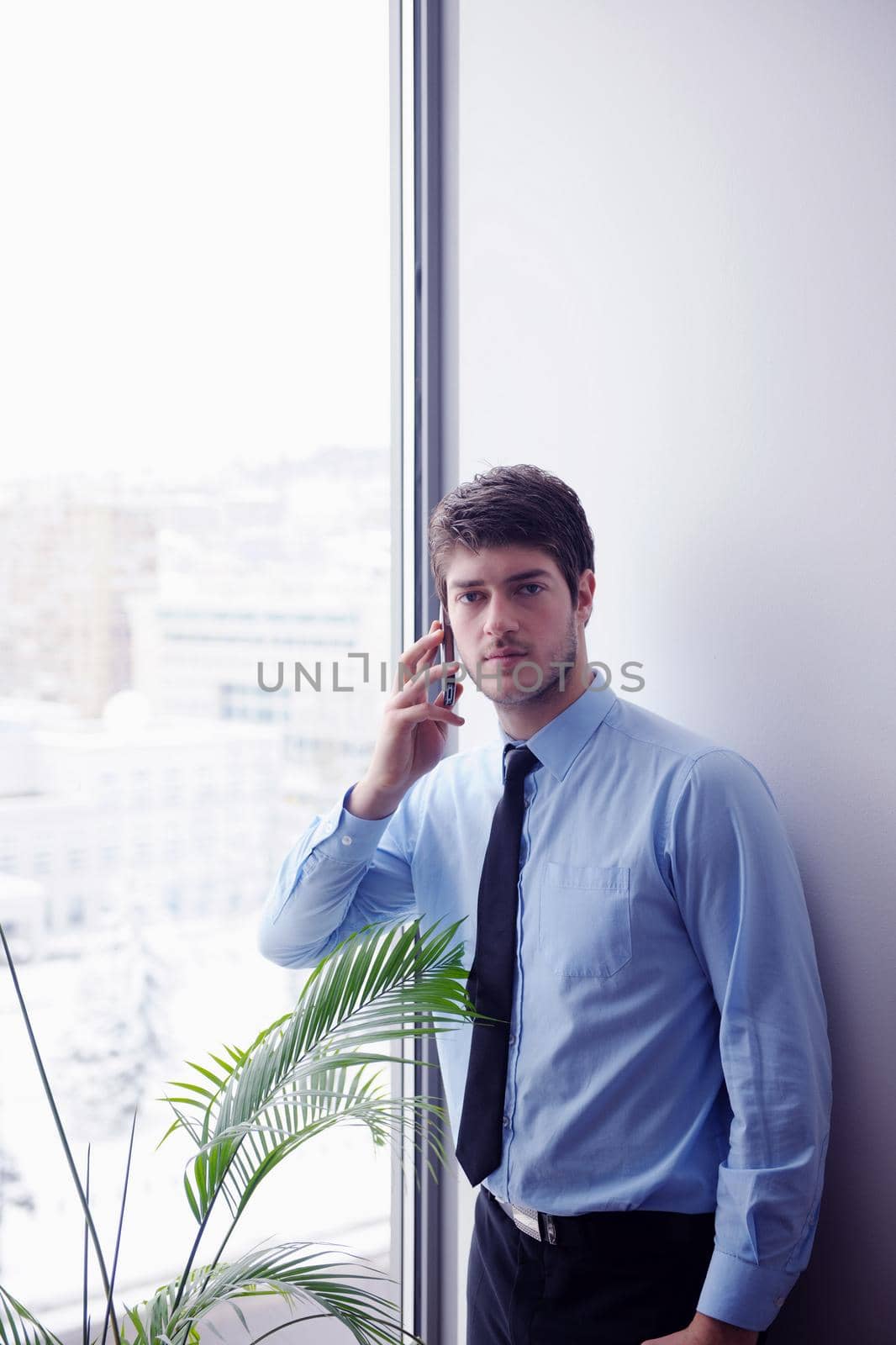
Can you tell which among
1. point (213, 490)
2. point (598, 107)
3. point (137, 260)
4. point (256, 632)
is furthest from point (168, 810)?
point (598, 107)

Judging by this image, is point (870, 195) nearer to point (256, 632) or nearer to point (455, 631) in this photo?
point (455, 631)

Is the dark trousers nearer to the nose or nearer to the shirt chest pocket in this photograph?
the shirt chest pocket

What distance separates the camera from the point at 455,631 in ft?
4.93

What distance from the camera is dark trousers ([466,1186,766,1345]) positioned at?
4.27 feet

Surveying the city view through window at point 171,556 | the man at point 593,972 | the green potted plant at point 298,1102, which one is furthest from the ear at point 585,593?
the city view through window at point 171,556

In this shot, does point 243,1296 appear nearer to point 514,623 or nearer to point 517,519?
point 514,623

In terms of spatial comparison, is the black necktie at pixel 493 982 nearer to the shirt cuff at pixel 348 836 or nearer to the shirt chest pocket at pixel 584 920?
the shirt chest pocket at pixel 584 920

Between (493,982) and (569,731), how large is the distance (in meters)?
0.36

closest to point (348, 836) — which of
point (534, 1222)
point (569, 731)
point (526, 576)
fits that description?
point (569, 731)

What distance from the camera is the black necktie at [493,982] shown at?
1.43 meters

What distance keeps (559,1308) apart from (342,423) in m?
1.53

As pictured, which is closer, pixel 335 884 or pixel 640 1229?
pixel 640 1229

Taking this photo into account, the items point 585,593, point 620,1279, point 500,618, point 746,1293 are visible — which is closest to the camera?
point 746,1293

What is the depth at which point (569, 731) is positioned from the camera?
1475 mm
